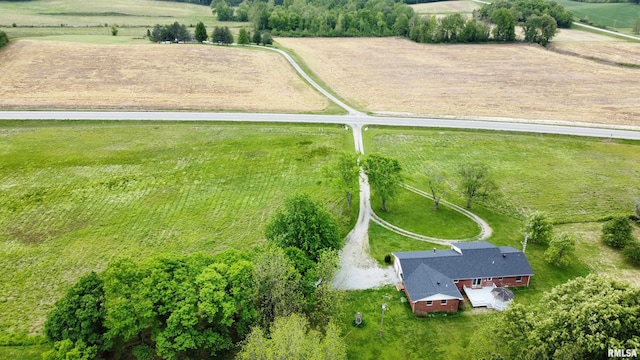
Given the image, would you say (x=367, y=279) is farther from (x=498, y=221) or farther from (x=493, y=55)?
(x=493, y=55)

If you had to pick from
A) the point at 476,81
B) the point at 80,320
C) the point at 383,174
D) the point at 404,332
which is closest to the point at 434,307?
the point at 404,332

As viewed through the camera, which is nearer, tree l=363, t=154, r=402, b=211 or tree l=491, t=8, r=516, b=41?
tree l=363, t=154, r=402, b=211

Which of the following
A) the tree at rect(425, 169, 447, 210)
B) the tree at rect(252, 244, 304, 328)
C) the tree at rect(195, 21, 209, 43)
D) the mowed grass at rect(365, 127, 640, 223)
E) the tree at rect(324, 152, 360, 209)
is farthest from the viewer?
the tree at rect(195, 21, 209, 43)

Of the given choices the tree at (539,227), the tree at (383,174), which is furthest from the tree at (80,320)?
the tree at (539,227)

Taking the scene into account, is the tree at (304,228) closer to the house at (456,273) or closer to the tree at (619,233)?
the house at (456,273)

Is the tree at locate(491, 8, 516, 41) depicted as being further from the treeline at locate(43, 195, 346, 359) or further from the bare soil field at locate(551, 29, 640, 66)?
the treeline at locate(43, 195, 346, 359)

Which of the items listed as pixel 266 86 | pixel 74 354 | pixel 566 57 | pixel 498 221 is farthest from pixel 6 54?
pixel 566 57

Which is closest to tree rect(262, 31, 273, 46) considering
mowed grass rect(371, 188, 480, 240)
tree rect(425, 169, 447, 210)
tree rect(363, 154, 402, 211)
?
mowed grass rect(371, 188, 480, 240)
